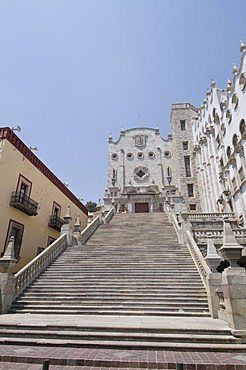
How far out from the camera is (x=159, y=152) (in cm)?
3744

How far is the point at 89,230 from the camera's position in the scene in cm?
1731

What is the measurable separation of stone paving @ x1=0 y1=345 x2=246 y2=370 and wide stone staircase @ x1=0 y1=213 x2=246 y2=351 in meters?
0.26

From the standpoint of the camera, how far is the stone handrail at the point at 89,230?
15.9 m

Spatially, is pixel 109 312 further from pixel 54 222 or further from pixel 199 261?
pixel 54 222

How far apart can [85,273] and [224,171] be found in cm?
1806

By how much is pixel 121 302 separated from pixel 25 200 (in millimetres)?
9618

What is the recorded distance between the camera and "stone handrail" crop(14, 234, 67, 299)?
9.21 meters

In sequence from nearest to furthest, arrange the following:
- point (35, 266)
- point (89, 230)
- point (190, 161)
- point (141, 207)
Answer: point (35, 266) < point (89, 230) < point (141, 207) < point (190, 161)

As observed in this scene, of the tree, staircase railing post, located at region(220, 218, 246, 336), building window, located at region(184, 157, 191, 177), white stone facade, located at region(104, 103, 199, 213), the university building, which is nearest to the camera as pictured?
staircase railing post, located at region(220, 218, 246, 336)

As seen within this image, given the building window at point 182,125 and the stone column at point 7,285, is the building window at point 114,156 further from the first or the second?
the stone column at point 7,285

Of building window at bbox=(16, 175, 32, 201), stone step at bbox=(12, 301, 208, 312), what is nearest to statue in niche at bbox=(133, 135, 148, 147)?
building window at bbox=(16, 175, 32, 201)

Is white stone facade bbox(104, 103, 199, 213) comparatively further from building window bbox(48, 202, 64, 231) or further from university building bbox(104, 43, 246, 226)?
building window bbox(48, 202, 64, 231)

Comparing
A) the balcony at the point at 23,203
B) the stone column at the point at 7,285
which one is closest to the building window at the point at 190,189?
the balcony at the point at 23,203

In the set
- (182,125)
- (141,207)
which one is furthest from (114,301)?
(182,125)
